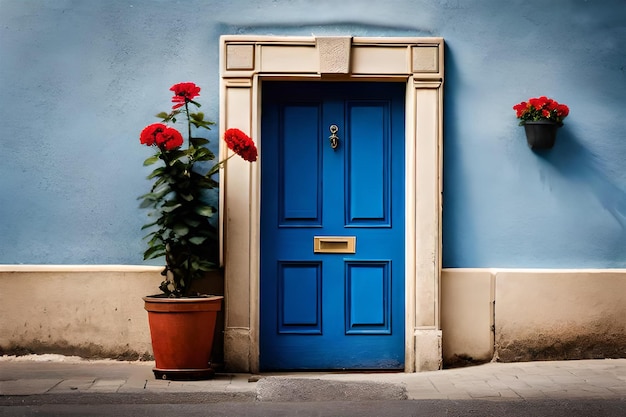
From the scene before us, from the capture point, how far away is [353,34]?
25.0ft

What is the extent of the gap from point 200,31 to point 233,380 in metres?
2.83

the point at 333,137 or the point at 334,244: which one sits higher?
the point at 333,137

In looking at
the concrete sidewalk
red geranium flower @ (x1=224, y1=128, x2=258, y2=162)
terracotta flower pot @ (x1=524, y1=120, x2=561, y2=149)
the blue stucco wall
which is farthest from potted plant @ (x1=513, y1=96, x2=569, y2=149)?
red geranium flower @ (x1=224, y1=128, x2=258, y2=162)

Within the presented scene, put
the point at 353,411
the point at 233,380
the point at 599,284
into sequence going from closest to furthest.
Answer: the point at 353,411, the point at 233,380, the point at 599,284

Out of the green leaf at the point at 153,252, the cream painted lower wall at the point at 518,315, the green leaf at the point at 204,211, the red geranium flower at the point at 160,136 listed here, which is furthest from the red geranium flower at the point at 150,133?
the cream painted lower wall at the point at 518,315

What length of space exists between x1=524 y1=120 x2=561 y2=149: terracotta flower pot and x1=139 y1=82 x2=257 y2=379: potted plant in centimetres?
232

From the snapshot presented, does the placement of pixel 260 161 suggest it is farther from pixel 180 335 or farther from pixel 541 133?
pixel 541 133

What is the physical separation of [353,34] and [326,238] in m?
1.69

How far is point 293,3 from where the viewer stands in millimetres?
7637

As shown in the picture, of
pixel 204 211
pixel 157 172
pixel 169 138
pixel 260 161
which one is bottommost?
pixel 204 211

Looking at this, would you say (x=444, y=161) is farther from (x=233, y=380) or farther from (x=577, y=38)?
(x=233, y=380)

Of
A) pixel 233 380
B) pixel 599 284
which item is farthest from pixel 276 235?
pixel 599 284

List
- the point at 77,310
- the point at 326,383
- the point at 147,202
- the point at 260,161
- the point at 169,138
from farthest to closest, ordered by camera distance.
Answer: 1. the point at 260,161
2. the point at 77,310
3. the point at 147,202
4. the point at 169,138
5. the point at 326,383

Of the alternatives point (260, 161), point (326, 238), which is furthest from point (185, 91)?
point (326, 238)
